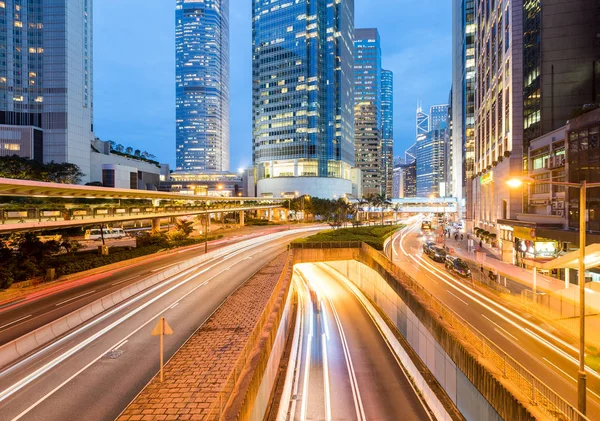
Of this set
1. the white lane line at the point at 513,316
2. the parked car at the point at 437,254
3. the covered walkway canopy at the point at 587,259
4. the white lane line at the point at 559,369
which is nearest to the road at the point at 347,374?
the white lane line at the point at 559,369

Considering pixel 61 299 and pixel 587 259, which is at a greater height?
pixel 587 259

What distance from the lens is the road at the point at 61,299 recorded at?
19092 millimetres

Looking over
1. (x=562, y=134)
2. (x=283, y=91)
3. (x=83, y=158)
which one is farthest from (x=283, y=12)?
(x=562, y=134)

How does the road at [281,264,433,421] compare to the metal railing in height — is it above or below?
below

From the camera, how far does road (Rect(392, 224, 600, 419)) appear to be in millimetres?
14852

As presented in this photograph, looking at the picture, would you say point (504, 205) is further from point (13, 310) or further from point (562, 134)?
point (13, 310)

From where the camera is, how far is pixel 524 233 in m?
40.9

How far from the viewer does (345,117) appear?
161m

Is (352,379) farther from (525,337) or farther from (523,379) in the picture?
(525,337)

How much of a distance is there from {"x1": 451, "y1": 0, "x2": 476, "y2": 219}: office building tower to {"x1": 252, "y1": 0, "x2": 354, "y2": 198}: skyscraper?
159 ft

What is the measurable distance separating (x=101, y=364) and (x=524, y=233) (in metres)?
44.6

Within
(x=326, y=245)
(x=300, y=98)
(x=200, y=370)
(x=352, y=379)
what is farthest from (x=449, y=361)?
(x=300, y=98)

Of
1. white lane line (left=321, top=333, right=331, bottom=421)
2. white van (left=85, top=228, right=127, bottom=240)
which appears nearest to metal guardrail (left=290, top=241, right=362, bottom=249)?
white lane line (left=321, top=333, right=331, bottom=421)

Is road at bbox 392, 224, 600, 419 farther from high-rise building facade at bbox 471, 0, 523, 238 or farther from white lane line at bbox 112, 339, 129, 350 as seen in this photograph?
high-rise building facade at bbox 471, 0, 523, 238
